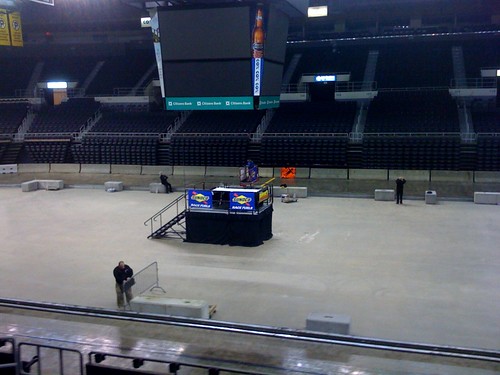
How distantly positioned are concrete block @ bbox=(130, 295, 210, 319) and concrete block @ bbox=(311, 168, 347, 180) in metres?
21.6

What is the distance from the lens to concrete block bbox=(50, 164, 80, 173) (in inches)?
1469

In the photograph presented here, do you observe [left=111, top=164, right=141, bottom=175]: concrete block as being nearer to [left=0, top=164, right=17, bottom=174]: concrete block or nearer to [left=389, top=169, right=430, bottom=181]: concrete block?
[left=0, top=164, right=17, bottom=174]: concrete block

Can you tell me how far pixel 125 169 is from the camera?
3641 cm

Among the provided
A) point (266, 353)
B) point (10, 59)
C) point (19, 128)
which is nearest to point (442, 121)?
point (266, 353)

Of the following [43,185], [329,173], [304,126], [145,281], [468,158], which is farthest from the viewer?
[304,126]

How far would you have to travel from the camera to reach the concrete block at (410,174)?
3069cm

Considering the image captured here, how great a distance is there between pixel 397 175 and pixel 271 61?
1861cm

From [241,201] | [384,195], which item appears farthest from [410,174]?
[241,201]

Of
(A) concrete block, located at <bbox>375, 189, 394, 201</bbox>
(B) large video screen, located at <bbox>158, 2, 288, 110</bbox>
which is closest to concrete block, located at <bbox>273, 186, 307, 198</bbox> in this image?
(A) concrete block, located at <bbox>375, 189, 394, 201</bbox>

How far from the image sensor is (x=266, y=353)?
8859 millimetres

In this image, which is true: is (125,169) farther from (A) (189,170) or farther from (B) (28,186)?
(B) (28,186)

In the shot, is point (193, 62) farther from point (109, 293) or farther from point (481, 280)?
point (481, 280)

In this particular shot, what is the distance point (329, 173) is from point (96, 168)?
1656cm

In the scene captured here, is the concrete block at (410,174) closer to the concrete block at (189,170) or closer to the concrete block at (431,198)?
the concrete block at (431,198)
